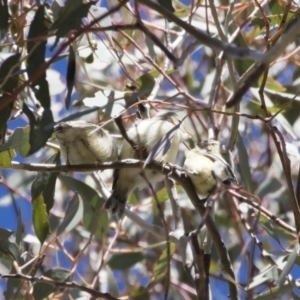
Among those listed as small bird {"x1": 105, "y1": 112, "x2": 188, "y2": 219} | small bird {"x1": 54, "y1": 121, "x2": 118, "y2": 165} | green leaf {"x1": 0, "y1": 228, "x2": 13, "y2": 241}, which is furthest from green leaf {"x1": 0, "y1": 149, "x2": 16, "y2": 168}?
small bird {"x1": 105, "y1": 112, "x2": 188, "y2": 219}

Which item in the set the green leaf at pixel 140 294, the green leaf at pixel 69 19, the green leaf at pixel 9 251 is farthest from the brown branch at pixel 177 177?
the green leaf at pixel 140 294

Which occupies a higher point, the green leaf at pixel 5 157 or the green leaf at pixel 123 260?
the green leaf at pixel 5 157

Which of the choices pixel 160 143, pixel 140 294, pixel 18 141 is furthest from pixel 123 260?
pixel 160 143

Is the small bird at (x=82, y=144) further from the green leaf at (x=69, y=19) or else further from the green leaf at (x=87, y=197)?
the green leaf at (x=69, y=19)

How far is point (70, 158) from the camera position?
2047 millimetres

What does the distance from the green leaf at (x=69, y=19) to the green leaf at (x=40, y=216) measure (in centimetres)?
48

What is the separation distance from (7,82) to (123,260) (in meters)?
1.15

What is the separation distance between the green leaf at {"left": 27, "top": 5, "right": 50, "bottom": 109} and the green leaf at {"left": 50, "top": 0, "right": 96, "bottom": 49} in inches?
2.0

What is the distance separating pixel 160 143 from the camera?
160 cm

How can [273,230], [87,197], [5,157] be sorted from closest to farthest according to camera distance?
[5,157], [273,230], [87,197]

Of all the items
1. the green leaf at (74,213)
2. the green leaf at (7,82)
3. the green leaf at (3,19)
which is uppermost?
the green leaf at (3,19)

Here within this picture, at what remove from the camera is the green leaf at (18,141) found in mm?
1763

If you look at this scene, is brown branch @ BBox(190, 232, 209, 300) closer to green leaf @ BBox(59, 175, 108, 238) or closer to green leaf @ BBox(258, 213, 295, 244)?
green leaf @ BBox(258, 213, 295, 244)

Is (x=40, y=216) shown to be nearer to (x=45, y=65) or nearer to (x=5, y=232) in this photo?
(x=5, y=232)
